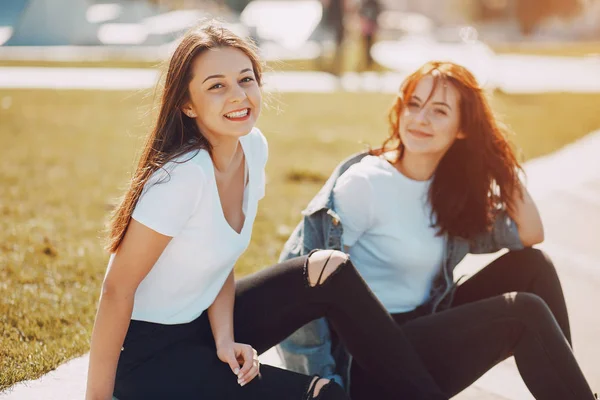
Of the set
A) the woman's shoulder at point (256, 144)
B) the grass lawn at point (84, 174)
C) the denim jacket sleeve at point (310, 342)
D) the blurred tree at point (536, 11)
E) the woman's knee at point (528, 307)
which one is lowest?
the blurred tree at point (536, 11)

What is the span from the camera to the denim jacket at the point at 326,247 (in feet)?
9.05

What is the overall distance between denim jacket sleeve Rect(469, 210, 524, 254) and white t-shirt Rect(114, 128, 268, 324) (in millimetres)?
1106

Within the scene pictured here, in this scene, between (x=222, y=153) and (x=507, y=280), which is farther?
(x=507, y=280)

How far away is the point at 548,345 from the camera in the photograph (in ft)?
8.18

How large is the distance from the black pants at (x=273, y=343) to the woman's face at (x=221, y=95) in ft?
1.72

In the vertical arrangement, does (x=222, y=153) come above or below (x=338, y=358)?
above

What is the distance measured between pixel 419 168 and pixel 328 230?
1.71 ft

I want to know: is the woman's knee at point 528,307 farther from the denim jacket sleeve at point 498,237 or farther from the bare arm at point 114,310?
the bare arm at point 114,310

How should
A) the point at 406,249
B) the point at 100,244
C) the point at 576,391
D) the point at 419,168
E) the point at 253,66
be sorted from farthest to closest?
1. the point at 100,244
2. the point at 419,168
3. the point at 406,249
4. the point at 253,66
5. the point at 576,391

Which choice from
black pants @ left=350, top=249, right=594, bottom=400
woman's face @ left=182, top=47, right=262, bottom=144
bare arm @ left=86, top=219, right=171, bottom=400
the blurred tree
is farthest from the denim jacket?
the blurred tree

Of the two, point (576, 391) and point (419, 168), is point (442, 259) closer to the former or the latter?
point (419, 168)

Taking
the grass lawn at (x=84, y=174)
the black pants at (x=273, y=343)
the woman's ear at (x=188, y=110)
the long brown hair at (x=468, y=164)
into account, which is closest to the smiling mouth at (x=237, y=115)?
the woman's ear at (x=188, y=110)

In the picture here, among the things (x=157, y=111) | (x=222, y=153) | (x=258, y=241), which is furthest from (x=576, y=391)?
(x=258, y=241)

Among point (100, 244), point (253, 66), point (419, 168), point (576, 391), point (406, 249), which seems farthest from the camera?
point (100, 244)
